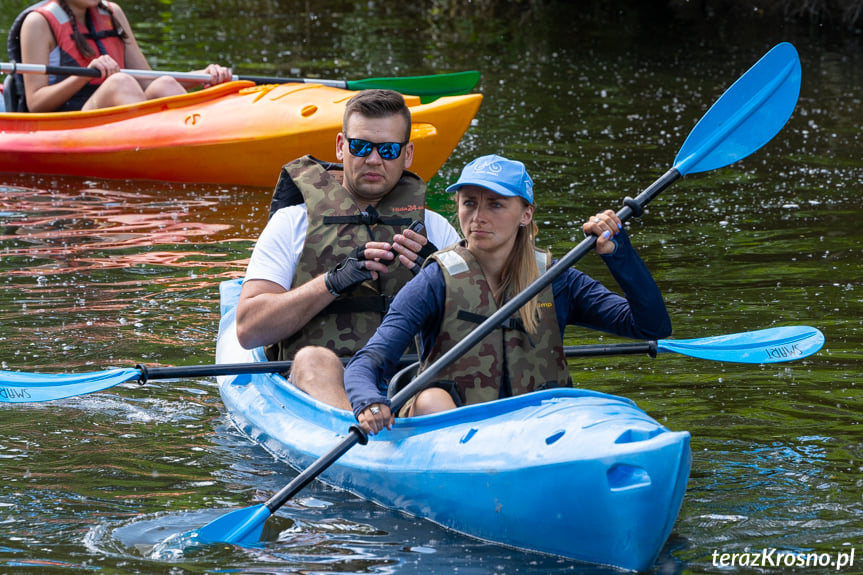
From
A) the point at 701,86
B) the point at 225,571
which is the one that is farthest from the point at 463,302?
the point at 701,86

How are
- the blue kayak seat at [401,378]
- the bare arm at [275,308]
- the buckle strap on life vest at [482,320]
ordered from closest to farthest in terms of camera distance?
1. the buckle strap on life vest at [482,320]
2. the blue kayak seat at [401,378]
3. the bare arm at [275,308]

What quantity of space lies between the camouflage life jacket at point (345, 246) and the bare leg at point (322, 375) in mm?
105

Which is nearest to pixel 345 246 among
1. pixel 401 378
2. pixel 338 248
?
pixel 338 248

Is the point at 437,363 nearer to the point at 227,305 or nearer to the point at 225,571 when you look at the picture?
the point at 225,571

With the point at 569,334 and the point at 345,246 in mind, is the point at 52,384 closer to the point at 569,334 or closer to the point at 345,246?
the point at 345,246

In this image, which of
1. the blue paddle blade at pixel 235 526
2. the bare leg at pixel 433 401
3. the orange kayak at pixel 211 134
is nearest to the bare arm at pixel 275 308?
the bare leg at pixel 433 401

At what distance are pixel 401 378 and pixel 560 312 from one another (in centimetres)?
50

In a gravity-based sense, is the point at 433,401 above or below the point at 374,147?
below

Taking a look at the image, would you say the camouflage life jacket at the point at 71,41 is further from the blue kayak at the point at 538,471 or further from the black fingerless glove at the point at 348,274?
the blue kayak at the point at 538,471

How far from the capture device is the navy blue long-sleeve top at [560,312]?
3168mm

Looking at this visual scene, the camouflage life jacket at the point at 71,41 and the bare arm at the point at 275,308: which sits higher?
the camouflage life jacket at the point at 71,41

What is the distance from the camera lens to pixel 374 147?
3756mm

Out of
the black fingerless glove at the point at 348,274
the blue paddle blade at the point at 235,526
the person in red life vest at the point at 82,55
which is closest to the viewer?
the blue paddle blade at the point at 235,526

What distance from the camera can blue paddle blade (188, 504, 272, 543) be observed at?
123 inches
